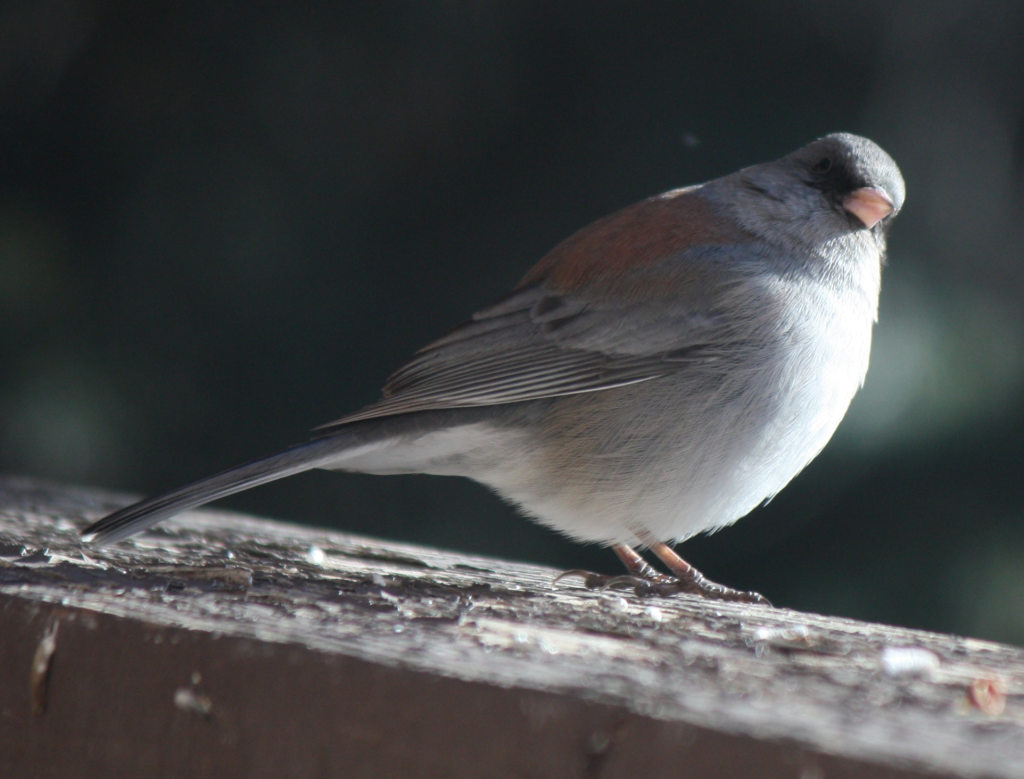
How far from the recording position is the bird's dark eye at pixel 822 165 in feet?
8.96

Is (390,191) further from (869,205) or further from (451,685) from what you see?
(451,685)

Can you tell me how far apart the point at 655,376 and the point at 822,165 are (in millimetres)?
756

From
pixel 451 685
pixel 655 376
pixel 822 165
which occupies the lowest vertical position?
pixel 451 685

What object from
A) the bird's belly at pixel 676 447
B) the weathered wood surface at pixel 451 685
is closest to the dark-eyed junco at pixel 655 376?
the bird's belly at pixel 676 447

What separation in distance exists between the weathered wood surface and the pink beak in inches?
48.0

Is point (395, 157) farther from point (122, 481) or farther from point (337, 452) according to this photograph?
point (337, 452)

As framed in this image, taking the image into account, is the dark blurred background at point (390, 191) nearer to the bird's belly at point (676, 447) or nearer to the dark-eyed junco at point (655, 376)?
the dark-eyed junco at point (655, 376)

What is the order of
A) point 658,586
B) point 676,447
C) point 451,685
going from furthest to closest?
point 676,447 → point 658,586 → point 451,685

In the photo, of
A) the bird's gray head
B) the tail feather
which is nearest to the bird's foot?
the tail feather

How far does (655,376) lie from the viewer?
A: 7.80 ft

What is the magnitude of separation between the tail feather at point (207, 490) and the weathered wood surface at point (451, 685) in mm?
125

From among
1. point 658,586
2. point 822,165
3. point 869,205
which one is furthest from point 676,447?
point 822,165

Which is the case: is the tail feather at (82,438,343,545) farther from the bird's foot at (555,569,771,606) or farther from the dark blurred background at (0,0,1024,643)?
the dark blurred background at (0,0,1024,643)

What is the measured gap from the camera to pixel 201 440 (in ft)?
12.5
